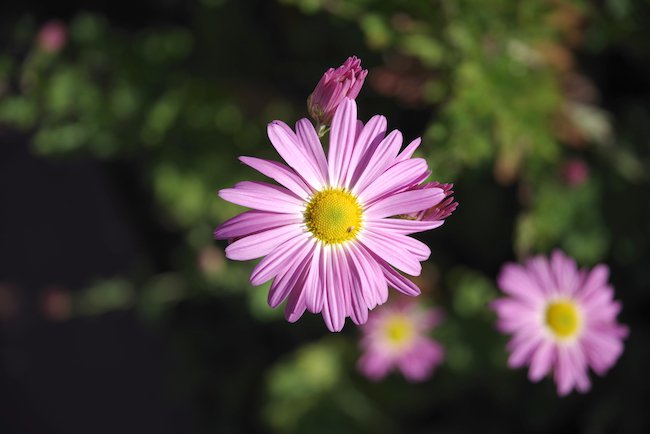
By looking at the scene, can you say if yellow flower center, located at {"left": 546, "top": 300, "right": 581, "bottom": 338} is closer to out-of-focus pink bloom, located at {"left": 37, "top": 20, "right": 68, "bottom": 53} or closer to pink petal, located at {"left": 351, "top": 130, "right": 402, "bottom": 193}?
pink petal, located at {"left": 351, "top": 130, "right": 402, "bottom": 193}

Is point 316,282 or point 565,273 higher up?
point 565,273

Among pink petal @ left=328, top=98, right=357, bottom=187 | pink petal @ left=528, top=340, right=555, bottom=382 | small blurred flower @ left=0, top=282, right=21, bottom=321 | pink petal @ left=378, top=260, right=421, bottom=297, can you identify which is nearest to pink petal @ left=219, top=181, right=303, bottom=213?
pink petal @ left=328, top=98, right=357, bottom=187

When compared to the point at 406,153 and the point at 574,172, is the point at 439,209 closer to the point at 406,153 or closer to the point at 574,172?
the point at 406,153

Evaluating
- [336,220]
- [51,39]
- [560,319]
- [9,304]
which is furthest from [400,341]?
[9,304]

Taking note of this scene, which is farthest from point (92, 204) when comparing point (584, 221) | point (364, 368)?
→ point (584, 221)

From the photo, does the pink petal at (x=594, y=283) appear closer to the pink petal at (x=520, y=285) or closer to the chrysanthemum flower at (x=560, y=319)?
the chrysanthemum flower at (x=560, y=319)

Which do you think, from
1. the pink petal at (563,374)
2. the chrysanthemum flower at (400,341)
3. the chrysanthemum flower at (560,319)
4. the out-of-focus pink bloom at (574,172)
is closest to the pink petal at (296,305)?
the chrysanthemum flower at (560,319)
